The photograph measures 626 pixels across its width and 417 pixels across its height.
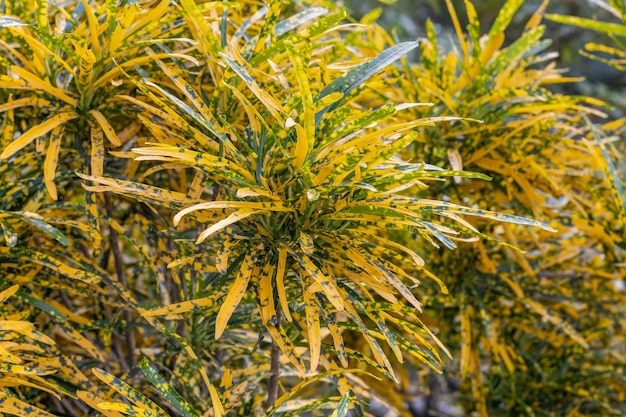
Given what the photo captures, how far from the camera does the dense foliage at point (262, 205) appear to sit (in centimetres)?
51

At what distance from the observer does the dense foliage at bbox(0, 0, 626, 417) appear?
51cm

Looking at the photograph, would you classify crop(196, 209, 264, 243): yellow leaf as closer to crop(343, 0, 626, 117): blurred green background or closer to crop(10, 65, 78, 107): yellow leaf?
crop(10, 65, 78, 107): yellow leaf

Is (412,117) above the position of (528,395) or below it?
above

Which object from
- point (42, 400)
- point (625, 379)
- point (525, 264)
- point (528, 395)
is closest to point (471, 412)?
point (528, 395)

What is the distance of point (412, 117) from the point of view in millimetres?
826

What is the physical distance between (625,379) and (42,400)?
0.90m

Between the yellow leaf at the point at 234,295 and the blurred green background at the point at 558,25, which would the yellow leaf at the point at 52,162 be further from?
the blurred green background at the point at 558,25

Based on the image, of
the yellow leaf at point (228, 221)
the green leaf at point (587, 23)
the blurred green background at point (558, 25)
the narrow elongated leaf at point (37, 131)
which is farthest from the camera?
the blurred green background at point (558, 25)

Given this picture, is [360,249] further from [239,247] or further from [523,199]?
[523,199]

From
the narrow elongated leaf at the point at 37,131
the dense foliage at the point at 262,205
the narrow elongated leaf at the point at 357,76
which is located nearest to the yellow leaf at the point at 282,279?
the dense foliage at the point at 262,205

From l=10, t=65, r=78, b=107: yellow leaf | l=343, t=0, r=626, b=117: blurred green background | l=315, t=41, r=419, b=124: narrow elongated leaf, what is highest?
l=10, t=65, r=78, b=107: yellow leaf

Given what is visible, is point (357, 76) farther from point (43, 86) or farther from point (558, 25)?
point (558, 25)

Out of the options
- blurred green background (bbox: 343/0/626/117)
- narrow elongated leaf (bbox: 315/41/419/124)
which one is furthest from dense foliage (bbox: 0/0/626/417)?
blurred green background (bbox: 343/0/626/117)

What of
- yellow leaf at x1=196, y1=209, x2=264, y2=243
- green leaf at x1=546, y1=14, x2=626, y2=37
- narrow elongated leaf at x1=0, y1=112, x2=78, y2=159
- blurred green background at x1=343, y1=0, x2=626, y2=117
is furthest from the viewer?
blurred green background at x1=343, y1=0, x2=626, y2=117
